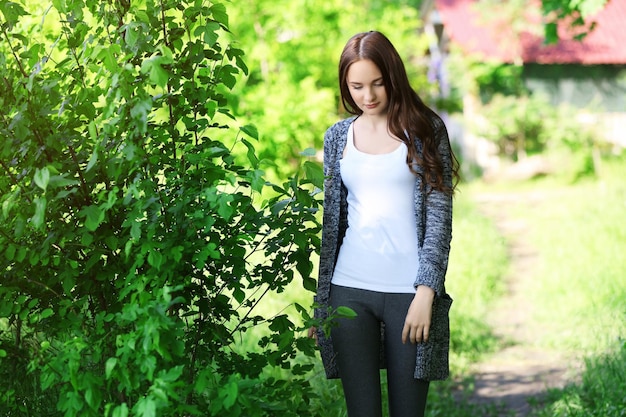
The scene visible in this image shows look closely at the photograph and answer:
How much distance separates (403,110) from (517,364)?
4212 mm

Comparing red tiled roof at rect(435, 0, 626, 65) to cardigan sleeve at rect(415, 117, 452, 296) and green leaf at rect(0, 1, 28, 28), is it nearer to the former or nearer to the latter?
cardigan sleeve at rect(415, 117, 452, 296)

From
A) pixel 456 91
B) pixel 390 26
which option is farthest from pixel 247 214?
pixel 456 91

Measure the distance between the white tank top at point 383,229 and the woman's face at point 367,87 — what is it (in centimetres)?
17

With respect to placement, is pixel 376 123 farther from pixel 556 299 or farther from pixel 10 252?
pixel 556 299

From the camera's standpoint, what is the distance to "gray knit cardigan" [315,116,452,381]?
308 cm

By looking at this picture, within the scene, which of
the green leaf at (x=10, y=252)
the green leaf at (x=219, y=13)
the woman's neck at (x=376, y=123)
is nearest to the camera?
the green leaf at (x=10, y=252)

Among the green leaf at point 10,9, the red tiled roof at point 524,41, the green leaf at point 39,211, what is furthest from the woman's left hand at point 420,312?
the red tiled roof at point 524,41

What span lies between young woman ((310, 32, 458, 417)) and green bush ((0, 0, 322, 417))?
180 millimetres

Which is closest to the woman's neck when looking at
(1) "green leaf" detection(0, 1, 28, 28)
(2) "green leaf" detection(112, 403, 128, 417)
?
(1) "green leaf" detection(0, 1, 28, 28)

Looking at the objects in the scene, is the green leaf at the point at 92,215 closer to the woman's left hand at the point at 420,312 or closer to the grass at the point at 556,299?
the grass at the point at 556,299

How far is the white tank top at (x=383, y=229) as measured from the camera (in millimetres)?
3111

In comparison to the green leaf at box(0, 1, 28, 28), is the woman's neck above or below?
below

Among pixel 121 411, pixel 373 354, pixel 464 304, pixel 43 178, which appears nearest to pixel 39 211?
pixel 43 178

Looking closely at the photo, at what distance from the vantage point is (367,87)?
316cm
